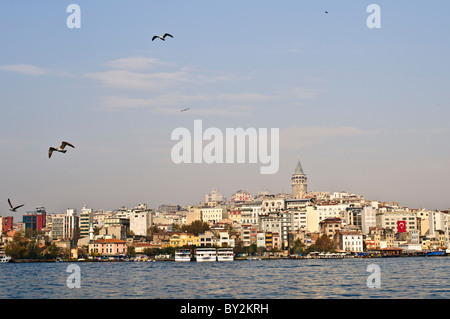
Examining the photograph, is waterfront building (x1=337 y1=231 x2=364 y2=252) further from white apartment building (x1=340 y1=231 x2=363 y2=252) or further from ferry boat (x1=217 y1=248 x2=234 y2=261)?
ferry boat (x1=217 y1=248 x2=234 y2=261)

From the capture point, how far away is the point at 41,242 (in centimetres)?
8019

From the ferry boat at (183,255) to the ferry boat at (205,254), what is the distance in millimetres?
773

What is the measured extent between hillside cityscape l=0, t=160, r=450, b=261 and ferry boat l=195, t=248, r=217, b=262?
533 cm

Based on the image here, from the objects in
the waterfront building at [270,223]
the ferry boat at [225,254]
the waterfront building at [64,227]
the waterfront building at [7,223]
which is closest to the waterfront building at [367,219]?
the waterfront building at [270,223]

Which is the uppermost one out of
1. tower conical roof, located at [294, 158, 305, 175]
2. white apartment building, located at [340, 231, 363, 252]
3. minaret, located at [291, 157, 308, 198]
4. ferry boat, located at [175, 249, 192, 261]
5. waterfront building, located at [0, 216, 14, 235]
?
tower conical roof, located at [294, 158, 305, 175]

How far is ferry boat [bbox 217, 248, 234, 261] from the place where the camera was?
198ft

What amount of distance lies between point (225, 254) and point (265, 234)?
12348 mm

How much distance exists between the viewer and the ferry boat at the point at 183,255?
61.0 meters

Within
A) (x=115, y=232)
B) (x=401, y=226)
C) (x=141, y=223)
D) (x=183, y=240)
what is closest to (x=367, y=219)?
(x=401, y=226)

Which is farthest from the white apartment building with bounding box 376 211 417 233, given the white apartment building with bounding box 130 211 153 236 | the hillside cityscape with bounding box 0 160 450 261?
the white apartment building with bounding box 130 211 153 236

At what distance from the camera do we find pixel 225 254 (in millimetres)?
60719

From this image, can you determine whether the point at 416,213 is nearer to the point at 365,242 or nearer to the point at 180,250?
the point at 365,242

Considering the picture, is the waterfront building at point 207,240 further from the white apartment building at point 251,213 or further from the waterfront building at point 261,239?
the white apartment building at point 251,213
